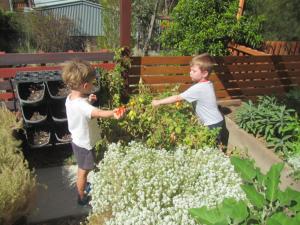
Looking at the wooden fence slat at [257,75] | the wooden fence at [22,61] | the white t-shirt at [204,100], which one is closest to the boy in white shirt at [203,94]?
the white t-shirt at [204,100]

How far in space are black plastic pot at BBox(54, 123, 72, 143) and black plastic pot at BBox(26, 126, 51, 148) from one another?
0.34ft

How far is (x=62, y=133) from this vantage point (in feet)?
14.6

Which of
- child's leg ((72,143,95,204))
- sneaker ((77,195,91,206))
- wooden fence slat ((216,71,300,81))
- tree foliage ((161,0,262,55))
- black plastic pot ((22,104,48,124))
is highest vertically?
tree foliage ((161,0,262,55))

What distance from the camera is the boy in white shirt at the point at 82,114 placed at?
3.10m

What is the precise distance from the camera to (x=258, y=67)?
632 cm

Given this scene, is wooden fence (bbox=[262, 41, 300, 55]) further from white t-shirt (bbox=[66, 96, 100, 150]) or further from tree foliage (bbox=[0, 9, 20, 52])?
tree foliage (bbox=[0, 9, 20, 52])

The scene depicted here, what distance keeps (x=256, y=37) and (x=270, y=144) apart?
3.14 m

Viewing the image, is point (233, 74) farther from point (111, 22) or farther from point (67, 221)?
point (111, 22)

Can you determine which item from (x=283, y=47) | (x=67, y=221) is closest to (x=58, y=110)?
(x=67, y=221)

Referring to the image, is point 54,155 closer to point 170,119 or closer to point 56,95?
point 56,95

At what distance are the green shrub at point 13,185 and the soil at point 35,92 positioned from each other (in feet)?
3.64

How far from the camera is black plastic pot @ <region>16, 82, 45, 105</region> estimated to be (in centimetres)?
416

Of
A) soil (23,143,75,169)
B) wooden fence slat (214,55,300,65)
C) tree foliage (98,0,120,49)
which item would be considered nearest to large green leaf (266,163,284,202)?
soil (23,143,75,169)

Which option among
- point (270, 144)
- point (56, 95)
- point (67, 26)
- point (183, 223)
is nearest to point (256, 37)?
point (270, 144)
